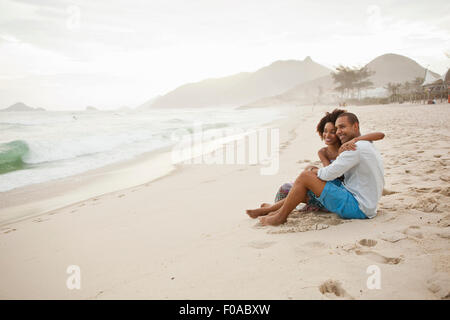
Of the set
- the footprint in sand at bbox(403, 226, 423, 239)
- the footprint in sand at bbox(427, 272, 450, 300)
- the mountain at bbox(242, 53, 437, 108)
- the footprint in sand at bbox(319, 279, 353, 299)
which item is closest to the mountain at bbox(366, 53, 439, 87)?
the mountain at bbox(242, 53, 437, 108)

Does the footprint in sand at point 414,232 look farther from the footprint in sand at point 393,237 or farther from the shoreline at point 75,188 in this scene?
the shoreline at point 75,188

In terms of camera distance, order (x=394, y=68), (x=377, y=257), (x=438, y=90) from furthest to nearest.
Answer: (x=394, y=68) < (x=438, y=90) < (x=377, y=257)

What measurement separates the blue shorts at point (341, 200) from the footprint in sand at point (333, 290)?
3.29ft

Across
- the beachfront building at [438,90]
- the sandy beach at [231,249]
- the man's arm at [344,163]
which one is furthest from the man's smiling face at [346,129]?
the beachfront building at [438,90]

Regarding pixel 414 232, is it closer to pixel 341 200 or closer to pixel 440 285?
pixel 341 200

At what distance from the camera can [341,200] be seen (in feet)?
8.00

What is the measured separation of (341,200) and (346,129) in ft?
2.25

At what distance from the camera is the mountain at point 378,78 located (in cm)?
12081

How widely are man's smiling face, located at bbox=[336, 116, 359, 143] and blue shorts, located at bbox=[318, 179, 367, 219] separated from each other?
0.51 metres

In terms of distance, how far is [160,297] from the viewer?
5.36ft

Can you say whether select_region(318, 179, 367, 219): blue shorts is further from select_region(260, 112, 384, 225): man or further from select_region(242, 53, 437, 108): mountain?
select_region(242, 53, 437, 108): mountain

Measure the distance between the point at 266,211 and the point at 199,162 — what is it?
13.7 ft

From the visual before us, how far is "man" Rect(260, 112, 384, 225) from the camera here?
230cm

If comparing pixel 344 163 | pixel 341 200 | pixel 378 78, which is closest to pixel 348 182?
pixel 341 200
